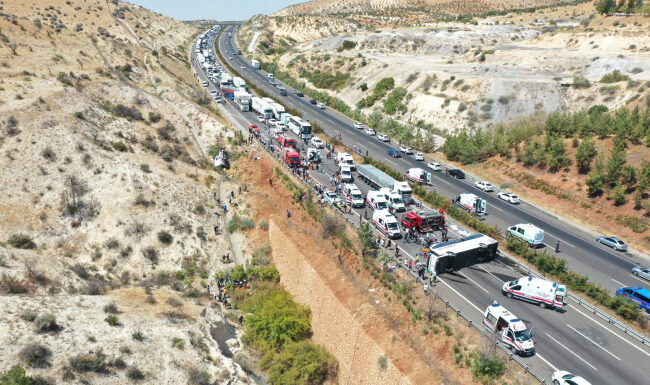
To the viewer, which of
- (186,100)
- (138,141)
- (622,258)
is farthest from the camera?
(186,100)

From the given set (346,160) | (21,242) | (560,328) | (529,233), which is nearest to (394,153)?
(346,160)

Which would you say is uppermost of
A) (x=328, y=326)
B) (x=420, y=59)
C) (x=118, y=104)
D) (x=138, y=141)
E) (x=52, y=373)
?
(x=420, y=59)

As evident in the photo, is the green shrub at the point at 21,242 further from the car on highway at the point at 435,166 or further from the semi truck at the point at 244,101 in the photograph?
the semi truck at the point at 244,101

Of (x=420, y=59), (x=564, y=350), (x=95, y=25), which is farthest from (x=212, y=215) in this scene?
(x=420, y=59)

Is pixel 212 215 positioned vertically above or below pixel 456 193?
below

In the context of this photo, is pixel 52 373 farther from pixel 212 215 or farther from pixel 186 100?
pixel 186 100

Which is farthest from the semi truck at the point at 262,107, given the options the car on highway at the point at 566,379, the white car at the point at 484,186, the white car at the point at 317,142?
the car on highway at the point at 566,379
